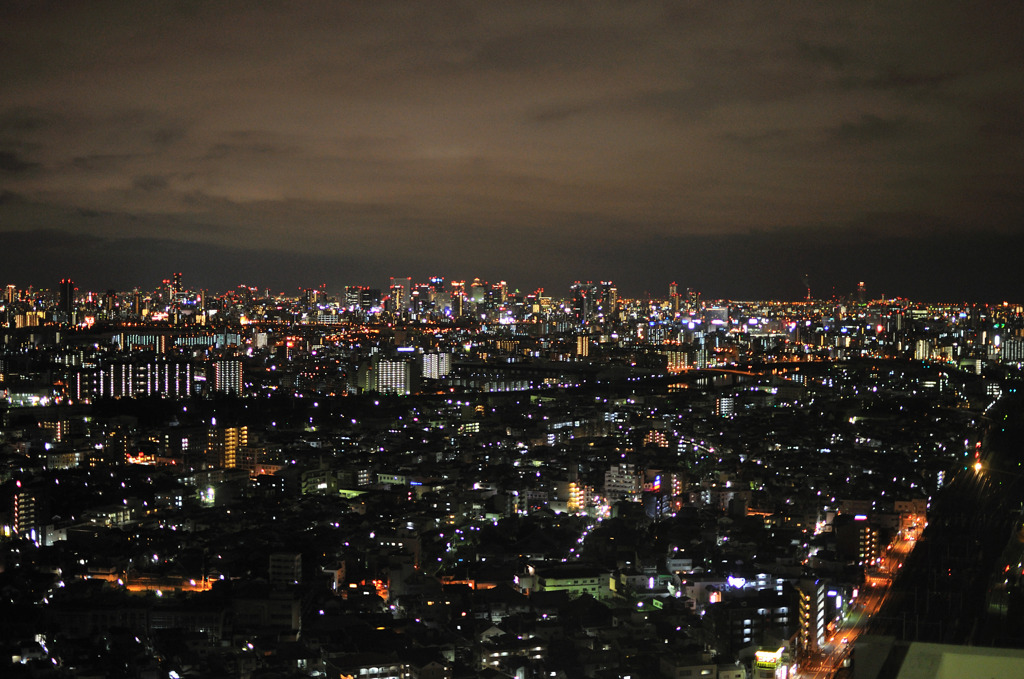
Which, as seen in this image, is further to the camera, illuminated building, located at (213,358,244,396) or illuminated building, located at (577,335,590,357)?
illuminated building, located at (577,335,590,357)

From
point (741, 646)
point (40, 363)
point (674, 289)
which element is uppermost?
point (674, 289)

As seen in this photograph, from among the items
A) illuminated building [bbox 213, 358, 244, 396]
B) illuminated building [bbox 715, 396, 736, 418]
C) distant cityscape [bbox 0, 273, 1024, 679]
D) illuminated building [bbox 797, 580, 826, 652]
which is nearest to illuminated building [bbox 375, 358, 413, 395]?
distant cityscape [bbox 0, 273, 1024, 679]

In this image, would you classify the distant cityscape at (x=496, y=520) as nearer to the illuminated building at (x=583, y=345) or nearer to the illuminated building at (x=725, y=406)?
the illuminated building at (x=725, y=406)

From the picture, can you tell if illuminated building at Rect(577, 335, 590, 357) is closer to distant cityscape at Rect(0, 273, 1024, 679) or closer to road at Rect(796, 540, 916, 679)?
distant cityscape at Rect(0, 273, 1024, 679)

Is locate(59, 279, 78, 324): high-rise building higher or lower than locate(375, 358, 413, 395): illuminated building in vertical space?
higher

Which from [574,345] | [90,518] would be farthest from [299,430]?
[574,345]

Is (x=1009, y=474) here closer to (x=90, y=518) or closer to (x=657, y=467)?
(x=657, y=467)

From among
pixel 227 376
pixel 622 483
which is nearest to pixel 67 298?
pixel 227 376

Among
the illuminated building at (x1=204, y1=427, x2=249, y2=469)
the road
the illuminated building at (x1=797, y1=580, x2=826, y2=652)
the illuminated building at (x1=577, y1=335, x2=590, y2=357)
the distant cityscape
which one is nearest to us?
the road

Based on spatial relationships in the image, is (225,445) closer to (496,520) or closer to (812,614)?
(496,520)
